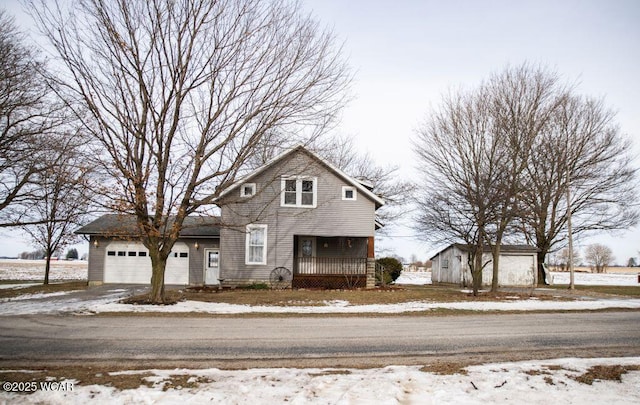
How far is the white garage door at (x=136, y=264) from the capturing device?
85.6 ft

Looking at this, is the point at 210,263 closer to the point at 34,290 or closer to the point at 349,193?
the point at 34,290

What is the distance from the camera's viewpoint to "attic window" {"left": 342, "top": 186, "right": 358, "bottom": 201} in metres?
23.1

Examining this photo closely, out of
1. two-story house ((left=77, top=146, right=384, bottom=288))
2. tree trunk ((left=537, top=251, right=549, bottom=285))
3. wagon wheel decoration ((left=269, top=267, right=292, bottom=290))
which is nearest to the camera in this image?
wagon wheel decoration ((left=269, top=267, right=292, bottom=290))

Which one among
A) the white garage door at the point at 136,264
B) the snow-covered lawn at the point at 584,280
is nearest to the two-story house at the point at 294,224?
the white garage door at the point at 136,264

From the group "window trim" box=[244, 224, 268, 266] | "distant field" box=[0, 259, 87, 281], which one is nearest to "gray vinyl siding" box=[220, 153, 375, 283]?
"window trim" box=[244, 224, 268, 266]

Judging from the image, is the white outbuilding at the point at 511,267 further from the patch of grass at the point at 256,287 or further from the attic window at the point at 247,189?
the attic window at the point at 247,189

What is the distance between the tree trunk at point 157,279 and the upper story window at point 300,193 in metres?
7.93

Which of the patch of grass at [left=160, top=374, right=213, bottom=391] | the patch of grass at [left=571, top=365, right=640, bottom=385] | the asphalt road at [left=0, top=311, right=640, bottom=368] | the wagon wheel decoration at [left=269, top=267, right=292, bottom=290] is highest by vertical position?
the wagon wheel decoration at [left=269, top=267, right=292, bottom=290]

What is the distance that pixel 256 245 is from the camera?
22547mm

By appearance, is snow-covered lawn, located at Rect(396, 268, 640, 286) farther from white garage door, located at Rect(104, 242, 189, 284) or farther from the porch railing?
white garage door, located at Rect(104, 242, 189, 284)

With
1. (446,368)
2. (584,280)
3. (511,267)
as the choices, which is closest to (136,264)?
(446,368)

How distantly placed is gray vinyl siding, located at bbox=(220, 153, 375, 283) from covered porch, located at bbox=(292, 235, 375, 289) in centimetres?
104

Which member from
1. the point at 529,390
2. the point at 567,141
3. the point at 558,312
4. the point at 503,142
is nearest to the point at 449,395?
the point at 529,390

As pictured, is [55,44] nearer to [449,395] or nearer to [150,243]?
[150,243]
